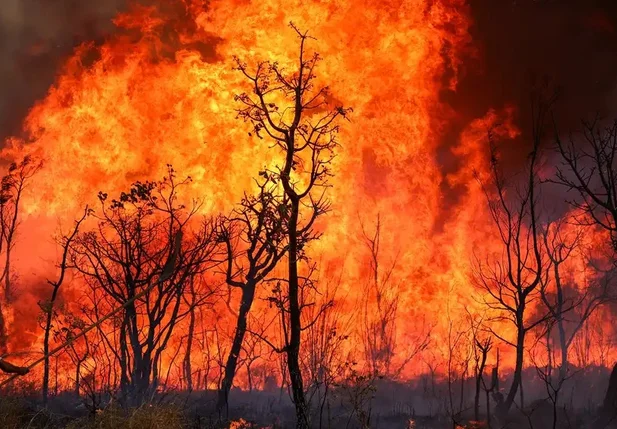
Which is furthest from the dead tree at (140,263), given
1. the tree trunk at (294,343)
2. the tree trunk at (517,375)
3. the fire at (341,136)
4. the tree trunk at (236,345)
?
the tree trunk at (517,375)

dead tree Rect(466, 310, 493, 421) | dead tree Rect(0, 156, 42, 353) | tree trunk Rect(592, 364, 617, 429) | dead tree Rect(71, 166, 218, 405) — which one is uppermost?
dead tree Rect(0, 156, 42, 353)

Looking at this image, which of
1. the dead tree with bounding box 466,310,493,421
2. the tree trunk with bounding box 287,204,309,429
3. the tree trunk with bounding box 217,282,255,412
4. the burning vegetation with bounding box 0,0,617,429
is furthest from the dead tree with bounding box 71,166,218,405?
the dead tree with bounding box 466,310,493,421

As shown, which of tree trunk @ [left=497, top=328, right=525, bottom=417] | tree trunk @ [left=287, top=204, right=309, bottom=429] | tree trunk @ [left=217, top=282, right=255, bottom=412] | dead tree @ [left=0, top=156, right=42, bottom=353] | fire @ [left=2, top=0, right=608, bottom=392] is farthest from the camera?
dead tree @ [left=0, top=156, right=42, bottom=353]

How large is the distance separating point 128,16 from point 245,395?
799 inches

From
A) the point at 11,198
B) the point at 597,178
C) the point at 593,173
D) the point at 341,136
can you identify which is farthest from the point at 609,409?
the point at 11,198

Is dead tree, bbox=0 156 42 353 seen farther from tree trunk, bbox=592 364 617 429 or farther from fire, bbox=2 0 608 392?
tree trunk, bbox=592 364 617 429

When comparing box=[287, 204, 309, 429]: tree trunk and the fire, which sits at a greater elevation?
the fire

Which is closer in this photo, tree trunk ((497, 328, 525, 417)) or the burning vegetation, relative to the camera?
tree trunk ((497, 328, 525, 417))

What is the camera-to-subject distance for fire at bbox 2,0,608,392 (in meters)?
26.0

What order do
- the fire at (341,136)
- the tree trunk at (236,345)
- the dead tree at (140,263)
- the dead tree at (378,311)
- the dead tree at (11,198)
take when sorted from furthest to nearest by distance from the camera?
the dead tree at (11,198) → the dead tree at (378,311) → the fire at (341,136) → the tree trunk at (236,345) → the dead tree at (140,263)

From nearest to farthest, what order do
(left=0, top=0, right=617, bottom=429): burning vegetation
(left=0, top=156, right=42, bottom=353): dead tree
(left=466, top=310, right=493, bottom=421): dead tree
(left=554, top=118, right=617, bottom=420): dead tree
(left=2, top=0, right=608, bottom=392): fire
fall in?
1. (left=554, top=118, right=617, bottom=420): dead tree
2. (left=466, top=310, right=493, bottom=421): dead tree
3. (left=0, top=0, right=617, bottom=429): burning vegetation
4. (left=2, top=0, right=608, bottom=392): fire
5. (left=0, top=156, right=42, bottom=353): dead tree

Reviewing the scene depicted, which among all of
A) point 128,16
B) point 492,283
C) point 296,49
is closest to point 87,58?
point 128,16

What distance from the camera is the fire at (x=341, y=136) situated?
26.0 meters

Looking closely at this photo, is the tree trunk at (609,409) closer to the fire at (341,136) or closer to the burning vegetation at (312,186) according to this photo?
the burning vegetation at (312,186)
